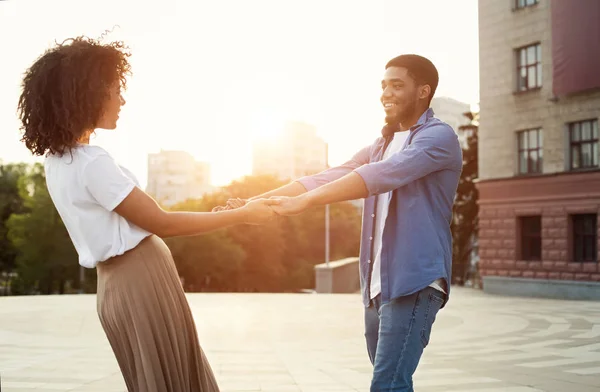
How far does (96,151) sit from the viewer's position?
2.67m

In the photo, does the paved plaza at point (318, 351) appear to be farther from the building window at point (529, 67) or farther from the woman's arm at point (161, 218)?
the building window at point (529, 67)

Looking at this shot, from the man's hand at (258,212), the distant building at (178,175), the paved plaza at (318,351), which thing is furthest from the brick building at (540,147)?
the distant building at (178,175)

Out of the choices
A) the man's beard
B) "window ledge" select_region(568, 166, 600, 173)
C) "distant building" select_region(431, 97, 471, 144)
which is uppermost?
"distant building" select_region(431, 97, 471, 144)

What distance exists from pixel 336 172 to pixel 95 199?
1483 mm

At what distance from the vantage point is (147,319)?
8.76 feet

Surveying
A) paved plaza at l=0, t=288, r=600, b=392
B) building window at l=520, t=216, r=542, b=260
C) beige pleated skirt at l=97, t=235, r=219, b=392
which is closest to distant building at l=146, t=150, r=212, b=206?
building window at l=520, t=216, r=542, b=260

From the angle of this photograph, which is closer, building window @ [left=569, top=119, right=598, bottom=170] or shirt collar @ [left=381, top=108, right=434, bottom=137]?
shirt collar @ [left=381, top=108, right=434, bottom=137]

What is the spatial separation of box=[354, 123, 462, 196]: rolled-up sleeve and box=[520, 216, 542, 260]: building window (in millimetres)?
23681

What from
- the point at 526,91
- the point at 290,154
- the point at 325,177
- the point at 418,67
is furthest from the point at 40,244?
the point at 290,154

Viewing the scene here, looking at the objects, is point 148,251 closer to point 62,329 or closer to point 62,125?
point 62,125

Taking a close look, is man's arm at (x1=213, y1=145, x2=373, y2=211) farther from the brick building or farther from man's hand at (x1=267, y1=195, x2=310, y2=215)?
the brick building

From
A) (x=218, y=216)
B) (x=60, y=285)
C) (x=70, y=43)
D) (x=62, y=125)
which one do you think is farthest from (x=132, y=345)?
(x=60, y=285)

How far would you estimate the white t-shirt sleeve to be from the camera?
2.60 meters

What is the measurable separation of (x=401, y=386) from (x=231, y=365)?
6.01 m
